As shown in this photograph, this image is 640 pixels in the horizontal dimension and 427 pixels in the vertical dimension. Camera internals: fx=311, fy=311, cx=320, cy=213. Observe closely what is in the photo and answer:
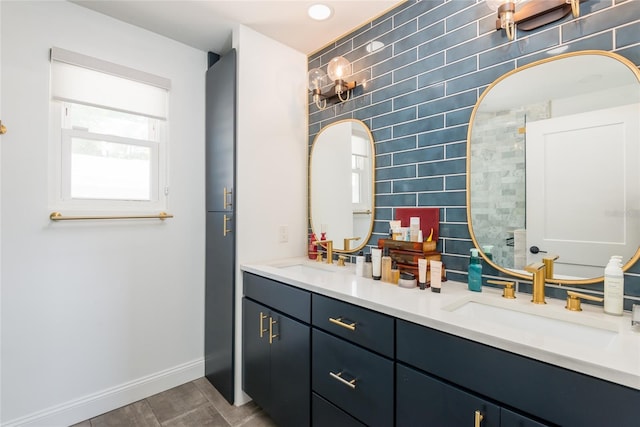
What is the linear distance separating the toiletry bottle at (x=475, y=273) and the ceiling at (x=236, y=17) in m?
1.50

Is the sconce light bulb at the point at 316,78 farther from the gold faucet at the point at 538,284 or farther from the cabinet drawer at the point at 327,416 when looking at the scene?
the cabinet drawer at the point at 327,416

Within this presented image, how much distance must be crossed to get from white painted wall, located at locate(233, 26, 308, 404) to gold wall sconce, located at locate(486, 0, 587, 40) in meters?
1.36

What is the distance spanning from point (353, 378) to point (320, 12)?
2.00 meters

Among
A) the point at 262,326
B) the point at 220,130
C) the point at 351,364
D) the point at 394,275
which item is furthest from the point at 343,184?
the point at 351,364

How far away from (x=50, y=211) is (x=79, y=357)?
88 cm

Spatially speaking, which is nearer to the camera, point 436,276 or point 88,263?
point 436,276

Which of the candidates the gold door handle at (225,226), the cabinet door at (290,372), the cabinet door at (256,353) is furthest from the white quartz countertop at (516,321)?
the gold door handle at (225,226)

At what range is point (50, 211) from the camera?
176cm

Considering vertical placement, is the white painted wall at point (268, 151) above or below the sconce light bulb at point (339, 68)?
below

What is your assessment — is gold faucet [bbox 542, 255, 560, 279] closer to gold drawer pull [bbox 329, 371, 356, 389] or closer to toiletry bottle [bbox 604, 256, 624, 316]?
toiletry bottle [bbox 604, 256, 624, 316]

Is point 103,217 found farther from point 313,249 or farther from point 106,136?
point 313,249

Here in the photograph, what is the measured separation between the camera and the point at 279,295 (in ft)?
5.53

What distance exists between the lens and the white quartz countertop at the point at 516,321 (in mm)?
761

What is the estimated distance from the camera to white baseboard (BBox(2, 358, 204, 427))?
1.73 m
